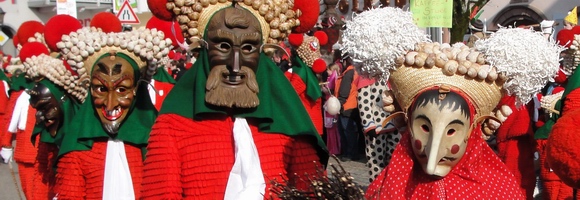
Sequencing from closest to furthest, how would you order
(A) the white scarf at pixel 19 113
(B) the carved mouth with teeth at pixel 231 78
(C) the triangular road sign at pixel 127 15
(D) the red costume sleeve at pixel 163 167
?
(D) the red costume sleeve at pixel 163 167, (B) the carved mouth with teeth at pixel 231 78, (A) the white scarf at pixel 19 113, (C) the triangular road sign at pixel 127 15

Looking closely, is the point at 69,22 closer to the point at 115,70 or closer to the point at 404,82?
the point at 115,70

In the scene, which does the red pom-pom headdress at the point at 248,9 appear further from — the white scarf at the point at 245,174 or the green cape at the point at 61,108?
the green cape at the point at 61,108

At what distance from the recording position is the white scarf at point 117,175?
508 centimetres

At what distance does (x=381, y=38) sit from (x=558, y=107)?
2760 mm

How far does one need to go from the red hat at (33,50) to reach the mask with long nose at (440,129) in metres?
5.15

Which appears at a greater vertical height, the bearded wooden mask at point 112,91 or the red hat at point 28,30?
the red hat at point 28,30

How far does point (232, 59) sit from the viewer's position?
430 cm

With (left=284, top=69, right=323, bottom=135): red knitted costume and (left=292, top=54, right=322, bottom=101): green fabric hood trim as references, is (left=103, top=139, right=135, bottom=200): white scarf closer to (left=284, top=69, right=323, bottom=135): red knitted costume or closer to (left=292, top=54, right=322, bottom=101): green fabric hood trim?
(left=284, top=69, right=323, bottom=135): red knitted costume

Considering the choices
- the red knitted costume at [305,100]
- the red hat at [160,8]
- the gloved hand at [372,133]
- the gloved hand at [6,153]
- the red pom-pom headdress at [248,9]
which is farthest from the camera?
the gloved hand at [6,153]

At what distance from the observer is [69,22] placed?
5816 millimetres

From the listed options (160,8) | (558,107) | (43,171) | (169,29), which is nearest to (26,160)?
(43,171)

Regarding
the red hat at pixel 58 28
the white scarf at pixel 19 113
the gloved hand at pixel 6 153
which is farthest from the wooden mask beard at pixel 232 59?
the gloved hand at pixel 6 153

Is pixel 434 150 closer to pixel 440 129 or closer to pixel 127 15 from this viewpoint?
pixel 440 129

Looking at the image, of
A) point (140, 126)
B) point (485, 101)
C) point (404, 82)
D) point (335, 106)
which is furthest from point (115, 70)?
point (335, 106)
